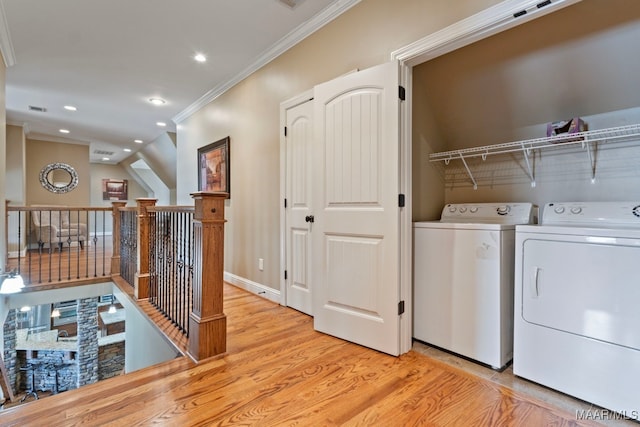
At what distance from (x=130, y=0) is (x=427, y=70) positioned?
7.72 ft

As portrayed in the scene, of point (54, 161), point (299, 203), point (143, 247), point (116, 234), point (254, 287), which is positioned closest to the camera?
point (299, 203)

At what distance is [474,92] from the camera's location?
7.50ft

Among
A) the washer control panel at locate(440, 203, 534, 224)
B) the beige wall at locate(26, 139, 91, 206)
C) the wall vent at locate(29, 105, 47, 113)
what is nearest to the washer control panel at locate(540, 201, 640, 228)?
the washer control panel at locate(440, 203, 534, 224)

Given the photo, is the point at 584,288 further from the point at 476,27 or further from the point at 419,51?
the point at 419,51

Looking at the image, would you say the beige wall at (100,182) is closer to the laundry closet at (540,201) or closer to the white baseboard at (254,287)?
the white baseboard at (254,287)

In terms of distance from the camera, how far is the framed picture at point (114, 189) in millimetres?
10156

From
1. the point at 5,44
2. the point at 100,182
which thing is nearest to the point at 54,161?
the point at 100,182

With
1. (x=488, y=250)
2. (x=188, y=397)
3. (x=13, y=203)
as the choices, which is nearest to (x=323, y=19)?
(x=488, y=250)

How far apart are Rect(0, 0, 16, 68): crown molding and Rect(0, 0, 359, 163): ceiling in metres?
0.01

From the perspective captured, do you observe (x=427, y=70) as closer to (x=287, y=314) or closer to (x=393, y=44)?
(x=393, y=44)

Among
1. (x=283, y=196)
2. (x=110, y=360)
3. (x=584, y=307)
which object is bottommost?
(x=110, y=360)

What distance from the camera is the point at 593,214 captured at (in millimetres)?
1854

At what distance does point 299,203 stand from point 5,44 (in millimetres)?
3232

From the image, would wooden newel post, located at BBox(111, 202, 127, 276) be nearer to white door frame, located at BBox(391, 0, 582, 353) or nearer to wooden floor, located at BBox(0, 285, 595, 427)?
wooden floor, located at BBox(0, 285, 595, 427)
